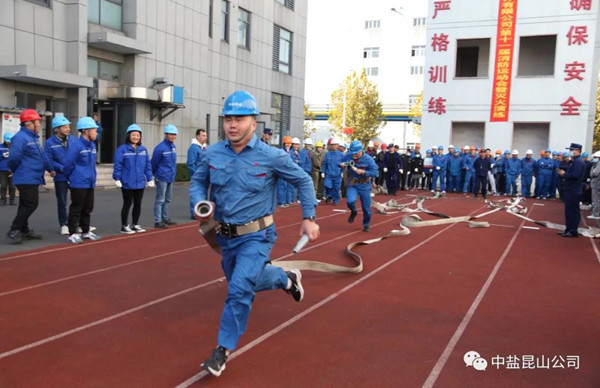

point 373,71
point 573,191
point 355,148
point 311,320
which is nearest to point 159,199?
point 355,148

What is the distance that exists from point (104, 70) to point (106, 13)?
2176 mm

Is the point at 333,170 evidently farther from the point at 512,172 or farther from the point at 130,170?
the point at 512,172

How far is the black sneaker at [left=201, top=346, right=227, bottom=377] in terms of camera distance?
12.1 feet

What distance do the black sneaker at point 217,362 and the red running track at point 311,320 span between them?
0.31 feet

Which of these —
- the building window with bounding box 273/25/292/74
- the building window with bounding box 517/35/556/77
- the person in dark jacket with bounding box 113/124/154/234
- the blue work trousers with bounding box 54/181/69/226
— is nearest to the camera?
the blue work trousers with bounding box 54/181/69/226

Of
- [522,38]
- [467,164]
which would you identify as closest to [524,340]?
[467,164]

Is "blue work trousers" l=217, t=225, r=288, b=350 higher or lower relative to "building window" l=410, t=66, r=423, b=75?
lower

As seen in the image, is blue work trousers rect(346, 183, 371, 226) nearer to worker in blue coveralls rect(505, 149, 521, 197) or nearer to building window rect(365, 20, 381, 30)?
worker in blue coveralls rect(505, 149, 521, 197)

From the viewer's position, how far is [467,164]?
2325 centimetres

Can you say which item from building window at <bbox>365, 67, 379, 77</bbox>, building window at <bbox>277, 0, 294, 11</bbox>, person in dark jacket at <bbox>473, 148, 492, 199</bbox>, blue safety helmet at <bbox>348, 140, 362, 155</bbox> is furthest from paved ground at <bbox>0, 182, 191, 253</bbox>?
building window at <bbox>365, 67, 379, 77</bbox>

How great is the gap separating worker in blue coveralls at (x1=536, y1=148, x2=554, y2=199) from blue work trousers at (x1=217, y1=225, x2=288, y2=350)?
20128mm

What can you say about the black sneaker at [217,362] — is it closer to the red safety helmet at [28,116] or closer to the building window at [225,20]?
the red safety helmet at [28,116]

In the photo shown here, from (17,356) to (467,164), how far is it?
2171cm

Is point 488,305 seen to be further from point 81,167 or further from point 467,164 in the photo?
point 467,164
